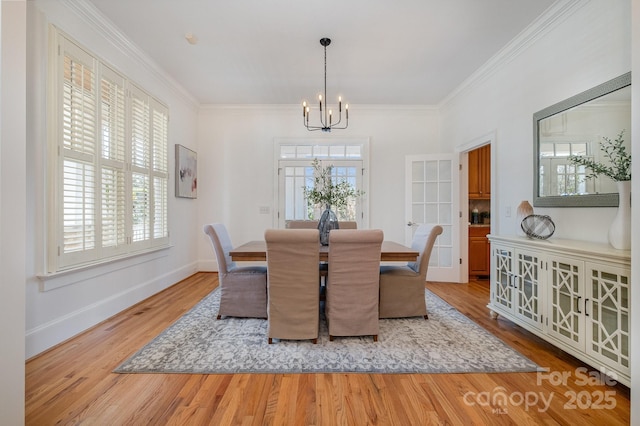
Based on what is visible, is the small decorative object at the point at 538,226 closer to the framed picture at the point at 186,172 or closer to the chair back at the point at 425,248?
the chair back at the point at 425,248

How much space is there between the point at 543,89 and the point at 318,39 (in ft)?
7.45

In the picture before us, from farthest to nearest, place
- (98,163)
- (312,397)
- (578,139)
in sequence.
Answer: (98,163), (578,139), (312,397)

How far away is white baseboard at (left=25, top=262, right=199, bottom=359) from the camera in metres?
2.12

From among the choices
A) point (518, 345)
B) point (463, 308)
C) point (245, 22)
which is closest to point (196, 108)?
point (245, 22)

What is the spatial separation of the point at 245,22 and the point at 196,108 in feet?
8.49

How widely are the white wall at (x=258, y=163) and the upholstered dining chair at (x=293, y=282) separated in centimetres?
277

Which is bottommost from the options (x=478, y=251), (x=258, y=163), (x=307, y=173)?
(x=478, y=251)

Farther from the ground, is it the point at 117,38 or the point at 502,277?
the point at 117,38

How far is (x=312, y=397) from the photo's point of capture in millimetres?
1655

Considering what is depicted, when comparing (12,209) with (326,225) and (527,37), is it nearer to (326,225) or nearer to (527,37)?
Answer: (326,225)

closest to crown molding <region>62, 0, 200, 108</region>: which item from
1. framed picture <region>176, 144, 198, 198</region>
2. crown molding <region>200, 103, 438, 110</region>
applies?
crown molding <region>200, 103, 438, 110</region>

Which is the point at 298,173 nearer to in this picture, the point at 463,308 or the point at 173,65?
the point at 173,65

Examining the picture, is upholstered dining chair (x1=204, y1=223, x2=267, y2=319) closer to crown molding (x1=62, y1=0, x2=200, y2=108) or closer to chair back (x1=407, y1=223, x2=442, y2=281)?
chair back (x1=407, y1=223, x2=442, y2=281)

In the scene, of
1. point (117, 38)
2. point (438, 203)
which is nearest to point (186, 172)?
point (117, 38)
